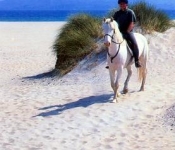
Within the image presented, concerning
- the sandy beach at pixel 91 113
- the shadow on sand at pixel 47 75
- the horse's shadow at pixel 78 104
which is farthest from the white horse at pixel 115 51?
the shadow on sand at pixel 47 75

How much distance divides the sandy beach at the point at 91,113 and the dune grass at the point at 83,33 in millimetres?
752

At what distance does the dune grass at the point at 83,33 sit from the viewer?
16969 mm

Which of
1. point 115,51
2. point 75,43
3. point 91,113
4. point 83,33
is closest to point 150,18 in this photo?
point 83,33

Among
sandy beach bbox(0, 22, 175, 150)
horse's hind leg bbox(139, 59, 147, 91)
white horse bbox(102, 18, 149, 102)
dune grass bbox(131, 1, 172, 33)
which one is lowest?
sandy beach bbox(0, 22, 175, 150)

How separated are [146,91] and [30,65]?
10189mm

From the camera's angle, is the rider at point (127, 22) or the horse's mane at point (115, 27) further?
the rider at point (127, 22)

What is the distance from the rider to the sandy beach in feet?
3.70

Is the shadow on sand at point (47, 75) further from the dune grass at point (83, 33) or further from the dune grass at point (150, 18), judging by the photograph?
the dune grass at point (150, 18)

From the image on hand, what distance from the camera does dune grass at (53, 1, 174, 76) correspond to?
16969 millimetres

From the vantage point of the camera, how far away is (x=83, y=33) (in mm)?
17141

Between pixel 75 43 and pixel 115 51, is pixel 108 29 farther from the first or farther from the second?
pixel 75 43

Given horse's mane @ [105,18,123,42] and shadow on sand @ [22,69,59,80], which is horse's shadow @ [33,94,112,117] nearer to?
horse's mane @ [105,18,123,42]

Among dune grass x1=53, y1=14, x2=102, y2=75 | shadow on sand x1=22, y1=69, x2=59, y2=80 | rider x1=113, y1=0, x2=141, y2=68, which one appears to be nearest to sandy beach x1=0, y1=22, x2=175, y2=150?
shadow on sand x1=22, y1=69, x2=59, y2=80

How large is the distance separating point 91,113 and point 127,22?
252 centimetres
